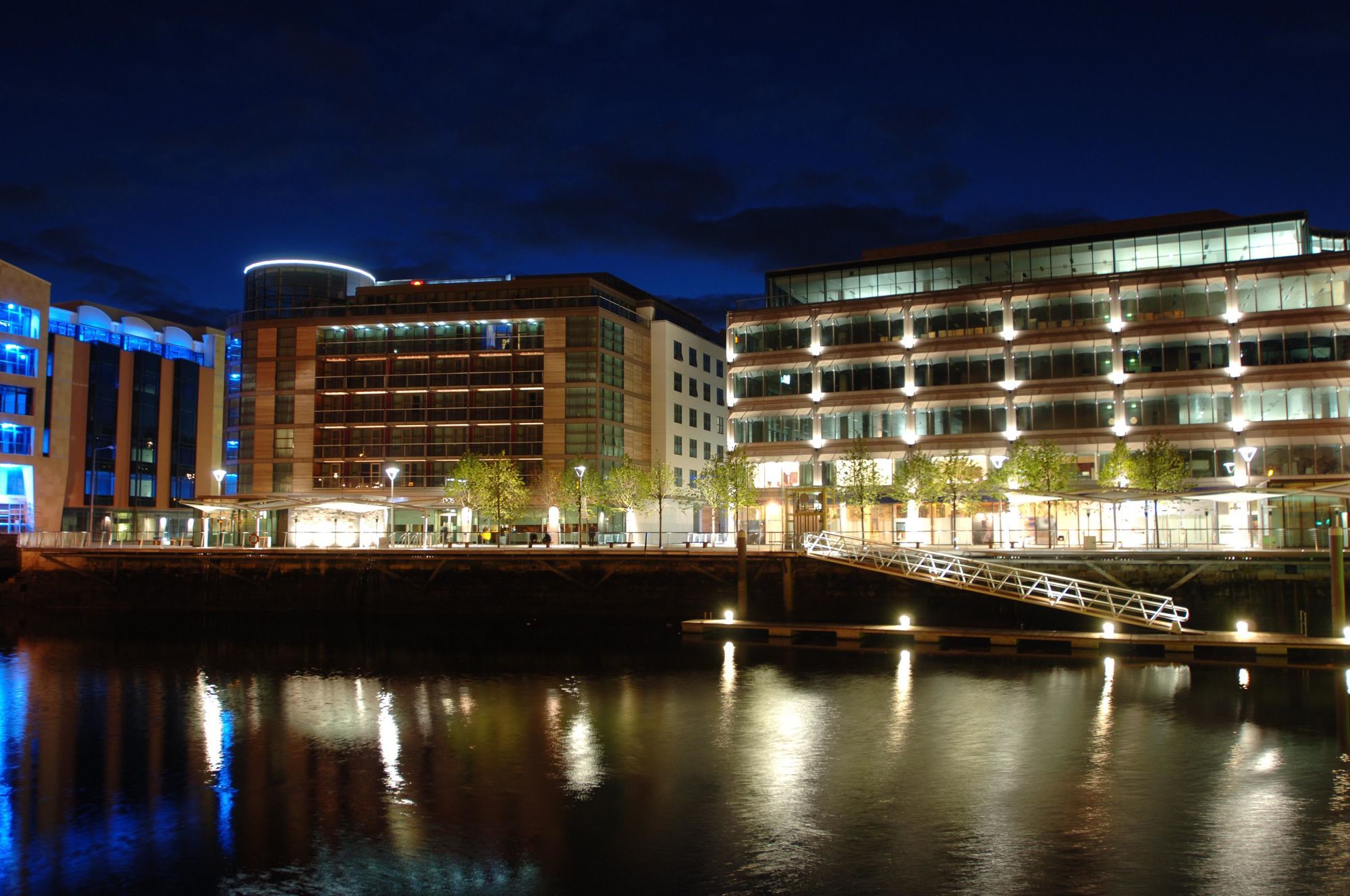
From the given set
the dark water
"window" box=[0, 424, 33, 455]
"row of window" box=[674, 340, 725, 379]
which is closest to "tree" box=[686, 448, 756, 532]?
"row of window" box=[674, 340, 725, 379]

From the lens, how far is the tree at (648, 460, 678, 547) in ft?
278

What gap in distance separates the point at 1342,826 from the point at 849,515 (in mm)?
59830

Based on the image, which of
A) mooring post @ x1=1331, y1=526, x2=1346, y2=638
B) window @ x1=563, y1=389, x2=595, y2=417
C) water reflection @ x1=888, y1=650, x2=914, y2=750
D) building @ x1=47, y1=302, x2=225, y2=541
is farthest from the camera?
building @ x1=47, y1=302, x2=225, y2=541

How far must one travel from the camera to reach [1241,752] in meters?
25.9

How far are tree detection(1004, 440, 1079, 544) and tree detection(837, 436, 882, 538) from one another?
27.8 ft

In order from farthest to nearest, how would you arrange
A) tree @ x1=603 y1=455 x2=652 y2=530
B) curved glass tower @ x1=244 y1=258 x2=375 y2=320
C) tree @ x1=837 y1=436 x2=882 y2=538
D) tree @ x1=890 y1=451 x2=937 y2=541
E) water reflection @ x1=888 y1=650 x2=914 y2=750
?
curved glass tower @ x1=244 y1=258 x2=375 y2=320 → tree @ x1=603 y1=455 x2=652 y2=530 → tree @ x1=837 y1=436 x2=882 y2=538 → tree @ x1=890 y1=451 x2=937 y2=541 → water reflection @ x1=888 y1=650 x2=914 y2=750

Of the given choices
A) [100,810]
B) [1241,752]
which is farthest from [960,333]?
[100,810]

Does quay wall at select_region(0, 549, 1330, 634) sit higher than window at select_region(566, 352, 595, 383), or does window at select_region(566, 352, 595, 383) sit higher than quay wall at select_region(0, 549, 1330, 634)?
window at select_region(566, 352, 595, 383)

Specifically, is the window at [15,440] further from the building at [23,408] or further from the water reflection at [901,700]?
the water reflection at [901,700]

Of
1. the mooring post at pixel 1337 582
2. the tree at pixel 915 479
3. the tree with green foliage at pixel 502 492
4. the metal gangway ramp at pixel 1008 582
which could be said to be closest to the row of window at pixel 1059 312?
the tree at pixel 915 479

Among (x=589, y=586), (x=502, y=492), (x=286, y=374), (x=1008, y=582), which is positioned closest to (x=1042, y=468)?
(x=1008, y=582)

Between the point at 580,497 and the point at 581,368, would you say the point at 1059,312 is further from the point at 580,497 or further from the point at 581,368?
the point at 581,368

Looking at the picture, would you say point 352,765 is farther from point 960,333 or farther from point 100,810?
point 960,333

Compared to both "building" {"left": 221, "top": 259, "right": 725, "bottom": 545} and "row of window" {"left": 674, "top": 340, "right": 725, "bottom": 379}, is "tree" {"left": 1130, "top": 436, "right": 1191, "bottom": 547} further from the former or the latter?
"row of window" {"left": 674, "top": 340, "right": 725, "bottom": 379}
